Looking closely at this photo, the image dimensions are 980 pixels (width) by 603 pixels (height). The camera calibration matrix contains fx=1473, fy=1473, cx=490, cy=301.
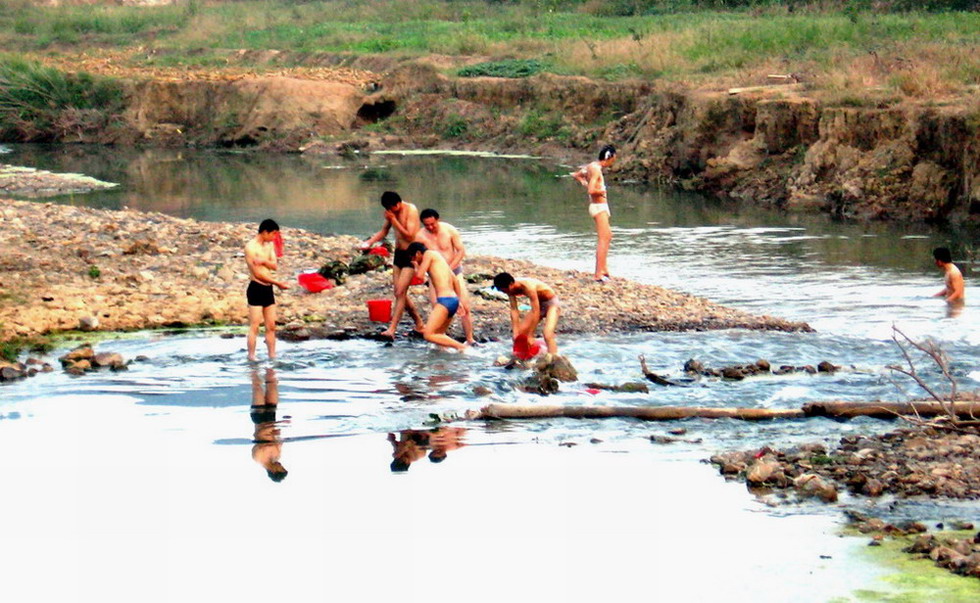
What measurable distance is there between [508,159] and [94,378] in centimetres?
2553

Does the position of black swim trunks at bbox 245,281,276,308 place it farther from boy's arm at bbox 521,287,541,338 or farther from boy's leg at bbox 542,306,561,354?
boy's leg at bbox 542,306,561,354

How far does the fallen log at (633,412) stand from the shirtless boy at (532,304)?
5.20 feet

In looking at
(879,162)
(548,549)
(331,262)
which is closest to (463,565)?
(548,549)

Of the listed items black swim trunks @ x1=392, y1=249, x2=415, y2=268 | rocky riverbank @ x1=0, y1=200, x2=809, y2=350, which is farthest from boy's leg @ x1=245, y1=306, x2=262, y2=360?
black swim trunks @ x1=392, y1=249, x2=415, y2=268

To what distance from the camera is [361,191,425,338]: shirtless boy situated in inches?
616

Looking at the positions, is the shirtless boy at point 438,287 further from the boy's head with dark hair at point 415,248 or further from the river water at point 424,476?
the river water at point 424,476

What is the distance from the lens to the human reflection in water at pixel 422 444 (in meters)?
12.1

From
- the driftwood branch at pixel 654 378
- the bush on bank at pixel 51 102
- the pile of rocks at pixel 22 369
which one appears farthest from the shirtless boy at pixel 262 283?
the bush on bank at pixel 51 102

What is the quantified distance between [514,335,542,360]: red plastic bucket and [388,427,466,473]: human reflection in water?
2.22 meters

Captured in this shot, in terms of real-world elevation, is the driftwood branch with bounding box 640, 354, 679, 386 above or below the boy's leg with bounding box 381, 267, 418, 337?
below

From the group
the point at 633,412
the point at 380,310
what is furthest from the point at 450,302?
the point at 633,412

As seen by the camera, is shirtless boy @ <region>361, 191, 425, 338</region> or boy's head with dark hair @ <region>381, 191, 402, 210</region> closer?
boy's head with dark hair @ <region>381, 191, 402, 210</region>

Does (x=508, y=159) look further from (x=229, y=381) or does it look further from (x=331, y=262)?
(x=229, y=381)

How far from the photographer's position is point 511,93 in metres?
42.0
